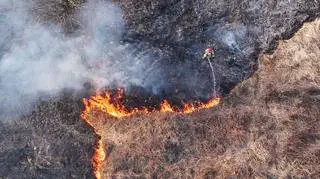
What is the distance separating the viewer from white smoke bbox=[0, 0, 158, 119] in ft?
52.9

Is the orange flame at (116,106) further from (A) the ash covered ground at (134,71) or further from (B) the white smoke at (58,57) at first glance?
(B) the white smoke at (58,57)

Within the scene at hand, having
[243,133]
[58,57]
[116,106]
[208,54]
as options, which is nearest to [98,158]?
[116,106]

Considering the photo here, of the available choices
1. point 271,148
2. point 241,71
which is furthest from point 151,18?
point 271,148

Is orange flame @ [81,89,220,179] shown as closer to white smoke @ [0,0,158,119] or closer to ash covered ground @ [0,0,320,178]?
ash covered ground @ [0,0,320,178]

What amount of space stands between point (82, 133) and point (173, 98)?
9.42ft

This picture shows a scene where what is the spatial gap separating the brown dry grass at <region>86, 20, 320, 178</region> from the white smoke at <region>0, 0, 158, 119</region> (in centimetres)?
154

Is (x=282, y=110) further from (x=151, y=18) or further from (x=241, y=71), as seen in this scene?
(x=151, y=18)

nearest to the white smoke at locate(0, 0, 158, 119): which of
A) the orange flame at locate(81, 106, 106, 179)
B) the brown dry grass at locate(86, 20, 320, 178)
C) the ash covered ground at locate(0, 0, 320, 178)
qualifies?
the ash covered ground at locate(0, 0, 320, 178)

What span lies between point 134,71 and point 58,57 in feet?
7.77

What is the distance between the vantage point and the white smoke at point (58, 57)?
1611 cm

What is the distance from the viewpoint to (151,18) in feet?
56.3

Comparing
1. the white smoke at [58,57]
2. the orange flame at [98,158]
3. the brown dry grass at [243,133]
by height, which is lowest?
the orange flame at [98,158]

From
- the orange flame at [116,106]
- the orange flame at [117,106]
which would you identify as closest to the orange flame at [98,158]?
the orange flame at [116,106]

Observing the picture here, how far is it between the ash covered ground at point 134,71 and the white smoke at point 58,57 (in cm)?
3
